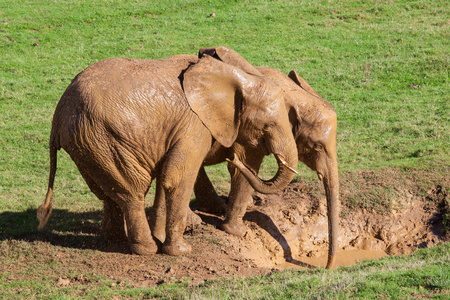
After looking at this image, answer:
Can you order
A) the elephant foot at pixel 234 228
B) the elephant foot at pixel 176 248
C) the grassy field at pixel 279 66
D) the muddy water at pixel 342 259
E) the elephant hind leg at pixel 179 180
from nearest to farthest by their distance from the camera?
the elephant hind leg at pixel 179 180
the elephant foot at pixel 176 248
the elephant foot at pixel 234 228
the muddy water at pixel 342 259
the grassy field at pixel 279 66

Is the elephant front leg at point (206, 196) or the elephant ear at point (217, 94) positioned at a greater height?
the elephant ear at point (217, 94)

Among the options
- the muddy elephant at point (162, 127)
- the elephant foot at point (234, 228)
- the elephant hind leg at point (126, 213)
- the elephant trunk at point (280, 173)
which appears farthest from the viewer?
the elephant foot at point (234, 228)

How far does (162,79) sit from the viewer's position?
8.86 metres

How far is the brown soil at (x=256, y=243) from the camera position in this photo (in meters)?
8.83

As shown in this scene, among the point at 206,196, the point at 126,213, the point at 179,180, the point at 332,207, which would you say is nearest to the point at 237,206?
the point at 206,196

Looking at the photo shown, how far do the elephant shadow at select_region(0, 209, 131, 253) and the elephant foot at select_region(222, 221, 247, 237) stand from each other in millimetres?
1752

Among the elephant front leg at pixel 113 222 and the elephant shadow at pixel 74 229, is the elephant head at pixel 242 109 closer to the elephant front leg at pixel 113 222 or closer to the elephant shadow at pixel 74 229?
the elephant shadow at pixel 74 229

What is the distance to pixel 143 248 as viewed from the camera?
9289mm

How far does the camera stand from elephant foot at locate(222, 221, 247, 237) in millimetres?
10406

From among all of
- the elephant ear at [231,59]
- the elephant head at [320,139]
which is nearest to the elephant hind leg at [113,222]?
the elephant ear at [231,59]

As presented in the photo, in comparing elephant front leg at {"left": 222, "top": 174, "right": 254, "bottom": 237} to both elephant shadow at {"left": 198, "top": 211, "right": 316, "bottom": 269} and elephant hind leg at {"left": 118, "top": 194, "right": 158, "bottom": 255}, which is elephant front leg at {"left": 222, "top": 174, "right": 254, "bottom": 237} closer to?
elephant shadow at {"left": 198, "top": 211, "right": 316, "bottom": 269}

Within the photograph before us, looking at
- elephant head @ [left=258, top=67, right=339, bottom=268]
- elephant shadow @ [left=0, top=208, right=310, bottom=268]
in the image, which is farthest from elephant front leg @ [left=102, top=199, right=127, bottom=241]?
elephant head @ [left=258, top=67, right=339, bottom=268]

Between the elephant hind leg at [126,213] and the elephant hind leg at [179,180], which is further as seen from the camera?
the elephant hind leg at [126,213]

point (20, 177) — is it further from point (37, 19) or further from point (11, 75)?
point (37, 19)
